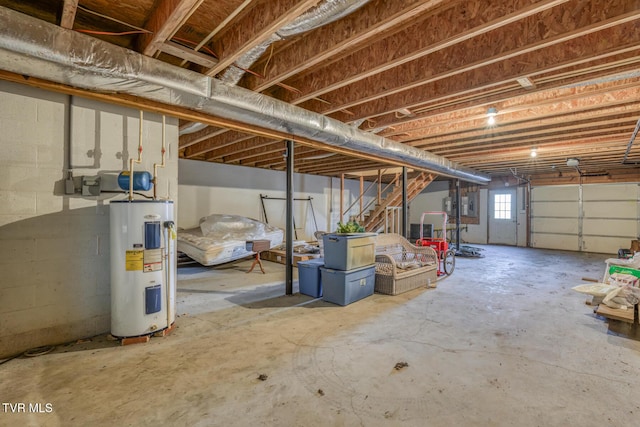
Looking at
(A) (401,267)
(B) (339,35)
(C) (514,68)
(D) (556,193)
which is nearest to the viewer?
(B) (339,35)

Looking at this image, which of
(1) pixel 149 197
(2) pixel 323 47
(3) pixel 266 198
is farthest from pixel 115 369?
(3) pixel 266 198

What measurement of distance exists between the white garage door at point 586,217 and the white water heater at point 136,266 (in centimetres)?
1139

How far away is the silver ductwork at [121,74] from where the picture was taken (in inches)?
76.8

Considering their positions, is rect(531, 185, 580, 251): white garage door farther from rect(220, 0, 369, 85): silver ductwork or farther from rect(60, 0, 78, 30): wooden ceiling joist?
rect(60, 0, 78, 30): wooden ceiling joist

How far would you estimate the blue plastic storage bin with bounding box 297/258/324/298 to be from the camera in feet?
13.6

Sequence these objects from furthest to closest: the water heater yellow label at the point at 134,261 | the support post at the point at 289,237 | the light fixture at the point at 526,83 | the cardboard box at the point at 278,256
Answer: the cardboard box at the point at 278,256
the support post at the point at 289,237
the light fixture at the point at 526,83
the water heater yellow label at the point at 134,261

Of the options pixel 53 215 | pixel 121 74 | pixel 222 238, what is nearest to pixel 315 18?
pixel 121 74

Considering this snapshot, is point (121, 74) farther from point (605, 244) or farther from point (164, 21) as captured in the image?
point (605, 244)

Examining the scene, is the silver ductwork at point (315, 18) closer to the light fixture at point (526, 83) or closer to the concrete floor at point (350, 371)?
the light fixture at point (526, 83)

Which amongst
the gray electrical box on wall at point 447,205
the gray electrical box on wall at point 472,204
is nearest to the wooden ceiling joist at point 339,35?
the gray electrical box on wall at point 447,205

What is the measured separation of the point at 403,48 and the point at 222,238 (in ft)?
14.9

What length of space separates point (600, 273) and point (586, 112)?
3713 mm

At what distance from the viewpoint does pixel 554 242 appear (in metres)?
9.82

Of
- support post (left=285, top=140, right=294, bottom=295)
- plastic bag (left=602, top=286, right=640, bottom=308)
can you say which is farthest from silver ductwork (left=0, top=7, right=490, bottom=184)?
plastic bag (left=602, top=286, right=640, bottom=308)
